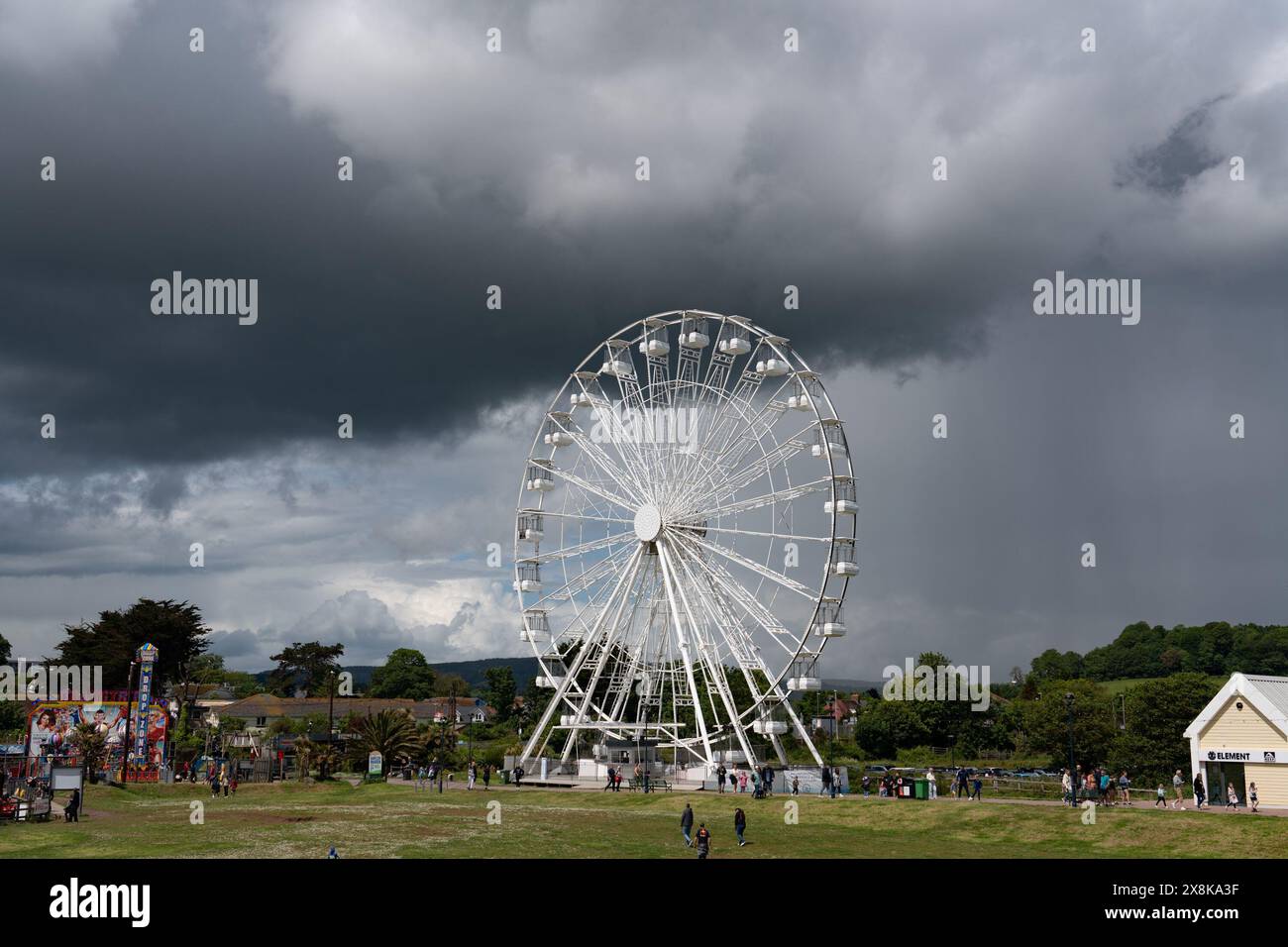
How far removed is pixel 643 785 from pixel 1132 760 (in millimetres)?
35969

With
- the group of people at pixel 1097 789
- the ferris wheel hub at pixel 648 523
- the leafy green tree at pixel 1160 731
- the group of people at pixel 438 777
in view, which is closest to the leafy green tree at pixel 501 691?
the group of people at pixel 438 777

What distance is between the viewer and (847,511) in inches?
2383

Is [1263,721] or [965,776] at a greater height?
[1263,721]

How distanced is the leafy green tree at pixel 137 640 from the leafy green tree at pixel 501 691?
132ft

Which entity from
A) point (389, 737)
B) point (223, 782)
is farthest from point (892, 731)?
point (223, 782)

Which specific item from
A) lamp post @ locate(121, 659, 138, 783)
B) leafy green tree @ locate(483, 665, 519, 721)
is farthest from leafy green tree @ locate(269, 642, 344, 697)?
lamp post @ locate(121, 659, 138, 783)

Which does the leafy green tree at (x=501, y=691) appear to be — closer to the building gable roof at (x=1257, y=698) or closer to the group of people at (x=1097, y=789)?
A: the group of people at (x=1097, y=789)

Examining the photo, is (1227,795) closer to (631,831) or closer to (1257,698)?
(1257,698)

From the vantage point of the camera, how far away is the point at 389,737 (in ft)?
240

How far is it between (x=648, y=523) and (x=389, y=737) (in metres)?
22.4

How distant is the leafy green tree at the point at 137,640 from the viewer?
353ft
